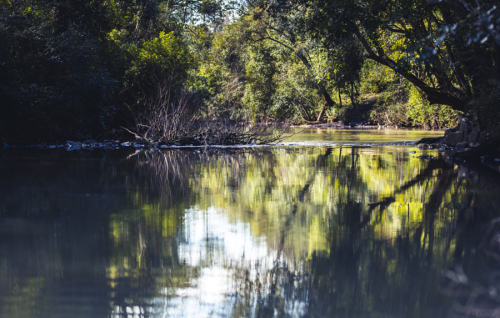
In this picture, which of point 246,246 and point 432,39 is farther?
Result: point 432,39

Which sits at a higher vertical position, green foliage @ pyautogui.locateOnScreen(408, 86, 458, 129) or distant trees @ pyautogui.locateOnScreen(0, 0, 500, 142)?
distant trees @ pyautogui.locateOnScreen(0, 0, 500, 142)

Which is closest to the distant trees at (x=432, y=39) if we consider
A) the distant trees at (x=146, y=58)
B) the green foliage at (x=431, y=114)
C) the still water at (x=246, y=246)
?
the distant trees at (x=146, y=58)

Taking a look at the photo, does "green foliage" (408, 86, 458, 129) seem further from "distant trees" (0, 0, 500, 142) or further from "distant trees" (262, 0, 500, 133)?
"distant trees" (262, 0, 500, 133)

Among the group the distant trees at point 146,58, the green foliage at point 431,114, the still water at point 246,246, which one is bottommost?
the still water at point 246,246

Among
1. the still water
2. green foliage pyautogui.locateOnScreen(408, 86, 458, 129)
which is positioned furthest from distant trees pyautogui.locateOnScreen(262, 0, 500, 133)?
green foliage pyautogui.locateOnScreen(408, 86, 458, 129)

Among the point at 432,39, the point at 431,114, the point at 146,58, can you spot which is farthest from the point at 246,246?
the point at 431,114

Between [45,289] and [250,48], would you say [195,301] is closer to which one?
[45,289]

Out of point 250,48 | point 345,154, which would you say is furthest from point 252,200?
point 250,48

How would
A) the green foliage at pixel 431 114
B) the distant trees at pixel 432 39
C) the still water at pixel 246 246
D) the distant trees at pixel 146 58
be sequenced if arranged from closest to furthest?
1. the still water at pixel 246 246
2. the distant trees at pixel 432 39
3. the distant trees at pixel 146 58
4. the green foliage at pixel 431 114

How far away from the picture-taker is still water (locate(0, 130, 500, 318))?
3836 mm

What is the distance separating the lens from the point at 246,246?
5.44 m

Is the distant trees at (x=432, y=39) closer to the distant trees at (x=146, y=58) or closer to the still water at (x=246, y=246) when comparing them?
the distant trees at (x=146, y=58)

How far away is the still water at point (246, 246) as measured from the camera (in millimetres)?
3836

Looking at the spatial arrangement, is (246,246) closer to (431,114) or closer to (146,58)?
(146,58)
